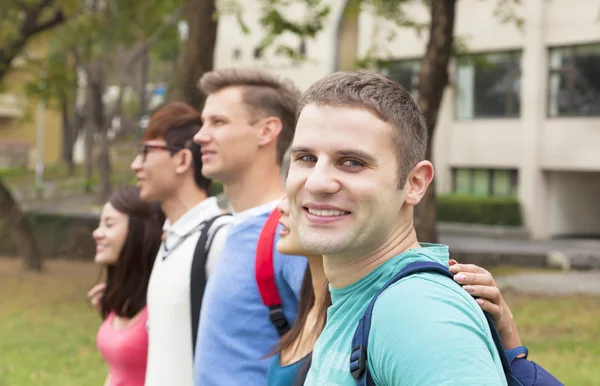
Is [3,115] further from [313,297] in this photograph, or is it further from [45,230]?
[313,297]

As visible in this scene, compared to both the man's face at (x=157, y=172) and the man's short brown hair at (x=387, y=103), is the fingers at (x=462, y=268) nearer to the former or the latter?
the man's short brown hair at (x=387, y=103)

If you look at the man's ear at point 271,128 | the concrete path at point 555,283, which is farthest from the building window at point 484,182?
the man's ear at point 271,128

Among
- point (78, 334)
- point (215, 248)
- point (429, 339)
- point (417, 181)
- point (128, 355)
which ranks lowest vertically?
point (78, 334)

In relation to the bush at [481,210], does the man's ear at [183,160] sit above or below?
above

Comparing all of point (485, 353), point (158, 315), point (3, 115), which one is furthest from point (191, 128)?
point (3, 115)

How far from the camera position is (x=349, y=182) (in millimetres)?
2020

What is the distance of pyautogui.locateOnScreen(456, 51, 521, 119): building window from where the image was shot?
30000 mm

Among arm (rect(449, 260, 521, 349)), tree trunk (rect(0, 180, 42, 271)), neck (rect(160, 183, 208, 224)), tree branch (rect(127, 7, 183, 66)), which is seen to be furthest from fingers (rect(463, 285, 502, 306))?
tree branch (rect(127, 7, 183, 66))

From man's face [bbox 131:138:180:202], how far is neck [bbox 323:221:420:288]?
2413 millimetres

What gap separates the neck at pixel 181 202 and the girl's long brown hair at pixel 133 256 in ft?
1.91

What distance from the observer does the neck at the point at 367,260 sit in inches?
82.5

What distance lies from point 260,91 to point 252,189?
0.45 meters

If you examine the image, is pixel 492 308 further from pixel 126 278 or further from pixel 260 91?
pixel 126 278

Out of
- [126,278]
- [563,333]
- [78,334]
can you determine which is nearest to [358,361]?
[126,278]
